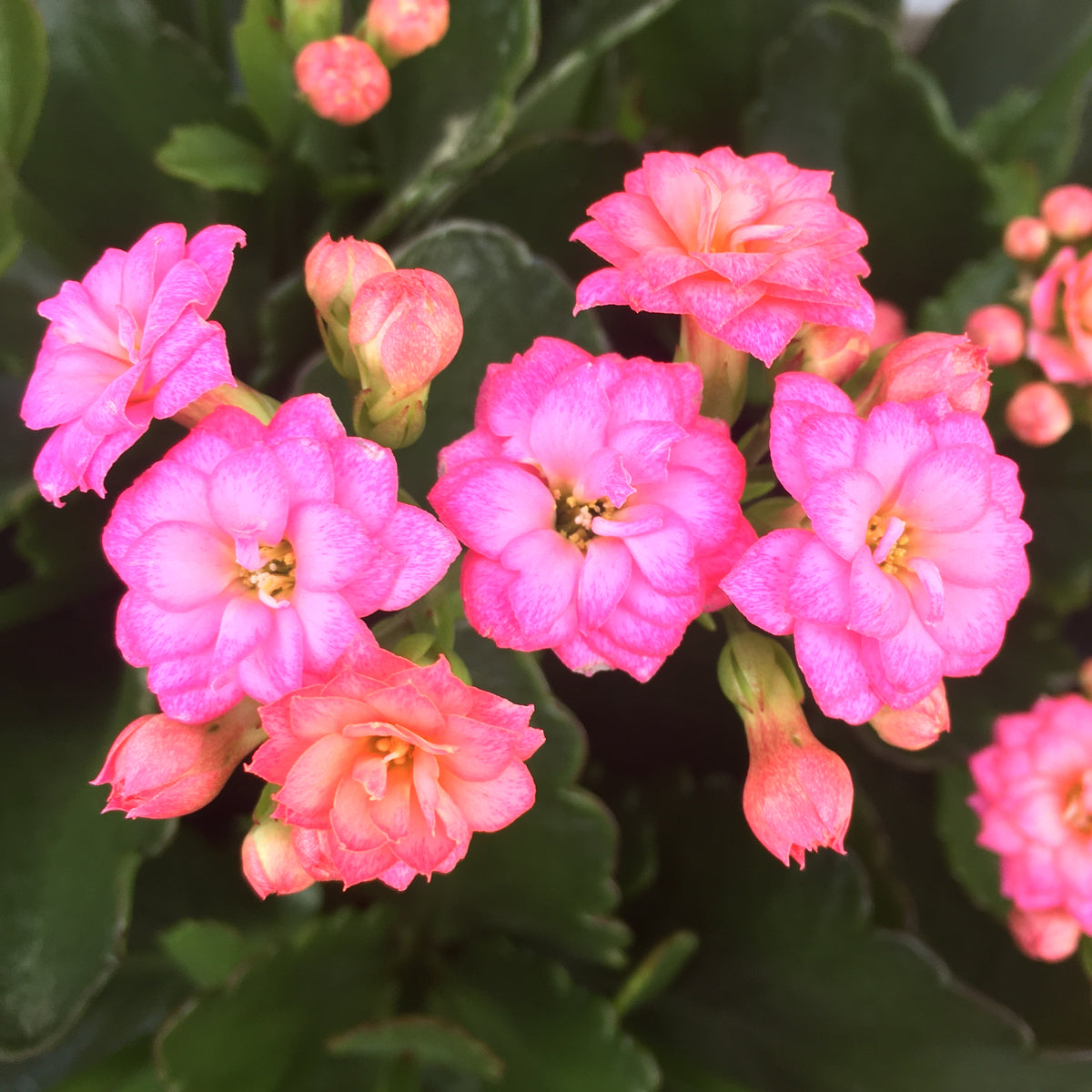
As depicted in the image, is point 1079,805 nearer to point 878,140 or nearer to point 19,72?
point 878,140

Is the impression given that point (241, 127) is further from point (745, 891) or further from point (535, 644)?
point (745, 891)

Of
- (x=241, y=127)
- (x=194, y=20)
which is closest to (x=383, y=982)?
(x=241, y=127)

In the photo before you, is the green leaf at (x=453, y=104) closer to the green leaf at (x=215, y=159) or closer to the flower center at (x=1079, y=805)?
the green leaf at (x=215, y=159)

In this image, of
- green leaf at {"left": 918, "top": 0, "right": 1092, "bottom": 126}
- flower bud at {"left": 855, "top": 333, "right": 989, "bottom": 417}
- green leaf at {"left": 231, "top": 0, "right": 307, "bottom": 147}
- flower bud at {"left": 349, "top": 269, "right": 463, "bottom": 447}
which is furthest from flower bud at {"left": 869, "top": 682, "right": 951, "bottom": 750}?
green leaf at {"left": 918, "top": 0, "right": 1092, "bottom": 126}

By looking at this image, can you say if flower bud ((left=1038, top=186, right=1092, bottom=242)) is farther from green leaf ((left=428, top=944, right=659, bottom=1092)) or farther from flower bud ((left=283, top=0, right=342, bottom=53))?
green leaf ((left=428, top=944, right=659, bottom=1092))

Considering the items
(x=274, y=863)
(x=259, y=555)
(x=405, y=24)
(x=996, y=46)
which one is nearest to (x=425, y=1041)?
(x=274, y=863)

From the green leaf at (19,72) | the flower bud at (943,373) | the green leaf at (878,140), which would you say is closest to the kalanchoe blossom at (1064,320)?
the green leaf at (878,140)

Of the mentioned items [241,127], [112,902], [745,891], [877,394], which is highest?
[241,127]
